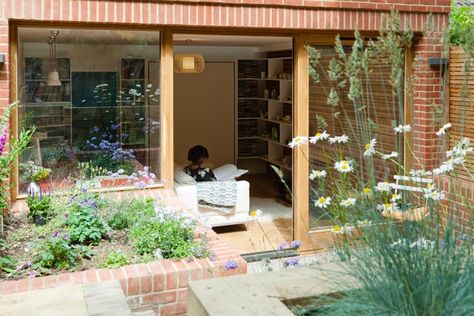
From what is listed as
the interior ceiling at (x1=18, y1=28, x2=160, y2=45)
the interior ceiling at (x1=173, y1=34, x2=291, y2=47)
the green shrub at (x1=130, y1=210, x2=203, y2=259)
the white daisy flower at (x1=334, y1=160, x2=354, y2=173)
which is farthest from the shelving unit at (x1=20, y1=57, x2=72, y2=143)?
the white daisy flower at (x1=334, y1=160, x2=354, y2=173)

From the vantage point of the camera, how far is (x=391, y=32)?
244cm

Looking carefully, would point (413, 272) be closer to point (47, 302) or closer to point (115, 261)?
point (47, 302)

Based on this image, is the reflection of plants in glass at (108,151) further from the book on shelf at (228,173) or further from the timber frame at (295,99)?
the book on shelf at (228,173)

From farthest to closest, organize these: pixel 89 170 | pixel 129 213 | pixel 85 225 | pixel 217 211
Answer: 1. pixel 217 211
2. pixel 89 170
3. pixel 129 213
4. pixel 85 225

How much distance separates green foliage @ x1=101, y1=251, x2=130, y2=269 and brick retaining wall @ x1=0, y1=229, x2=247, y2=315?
0.08 meters

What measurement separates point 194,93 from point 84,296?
8827 mm

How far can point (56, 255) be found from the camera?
4.37m

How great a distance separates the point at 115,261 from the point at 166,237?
1.49 ft

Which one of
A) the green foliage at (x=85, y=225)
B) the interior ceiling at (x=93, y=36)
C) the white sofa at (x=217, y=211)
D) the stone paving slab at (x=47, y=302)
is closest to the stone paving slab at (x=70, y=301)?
the stone paving slab at (x=47, y=302)

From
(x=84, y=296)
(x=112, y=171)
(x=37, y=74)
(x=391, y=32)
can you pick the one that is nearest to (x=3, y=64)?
(x=37, y=74)

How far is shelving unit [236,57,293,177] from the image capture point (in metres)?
11.7

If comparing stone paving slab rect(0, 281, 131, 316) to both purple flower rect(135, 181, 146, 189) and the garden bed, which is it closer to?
the garden bed

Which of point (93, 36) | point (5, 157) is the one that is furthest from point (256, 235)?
point (5, 157)

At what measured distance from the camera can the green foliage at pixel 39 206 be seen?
510 cm
